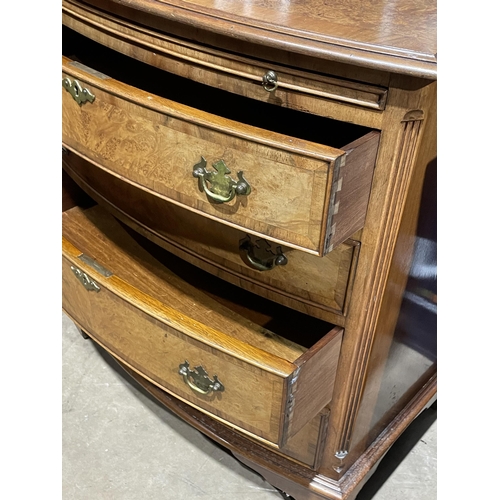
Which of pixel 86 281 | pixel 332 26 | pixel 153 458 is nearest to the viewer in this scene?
pixel 332 26

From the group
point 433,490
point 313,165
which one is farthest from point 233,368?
point 433,490

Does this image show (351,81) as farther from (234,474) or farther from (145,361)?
(234,474)

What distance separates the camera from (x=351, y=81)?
1.86 ft

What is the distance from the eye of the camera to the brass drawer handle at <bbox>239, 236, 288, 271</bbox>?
72 cm

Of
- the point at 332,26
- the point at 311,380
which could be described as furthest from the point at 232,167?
the point at 311,380

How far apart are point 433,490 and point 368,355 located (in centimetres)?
32

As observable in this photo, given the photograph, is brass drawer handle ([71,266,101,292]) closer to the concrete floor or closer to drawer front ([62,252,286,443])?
drawer front ([62,252,286,443])

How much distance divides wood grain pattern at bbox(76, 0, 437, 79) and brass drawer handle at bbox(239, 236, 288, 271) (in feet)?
0.78

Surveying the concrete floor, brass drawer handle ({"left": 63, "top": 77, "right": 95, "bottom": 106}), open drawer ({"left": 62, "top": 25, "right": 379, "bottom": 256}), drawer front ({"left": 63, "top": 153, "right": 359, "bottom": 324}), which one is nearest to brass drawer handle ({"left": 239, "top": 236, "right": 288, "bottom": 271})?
drawer front ({"left": 63, "top": 153, "right": 359, "bottom": 324})

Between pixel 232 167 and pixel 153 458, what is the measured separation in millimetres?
558

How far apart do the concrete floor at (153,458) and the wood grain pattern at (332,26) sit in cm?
63

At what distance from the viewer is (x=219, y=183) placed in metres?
0.61

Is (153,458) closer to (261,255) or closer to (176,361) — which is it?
(176,361)

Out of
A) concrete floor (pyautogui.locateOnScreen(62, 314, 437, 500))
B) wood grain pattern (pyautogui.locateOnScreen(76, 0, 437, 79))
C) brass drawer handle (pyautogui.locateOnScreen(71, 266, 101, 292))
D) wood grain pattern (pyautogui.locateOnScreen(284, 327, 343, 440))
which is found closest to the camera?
wood grain pattern (pyautogui.locateOnScreen(76, 0, 437, 79))
